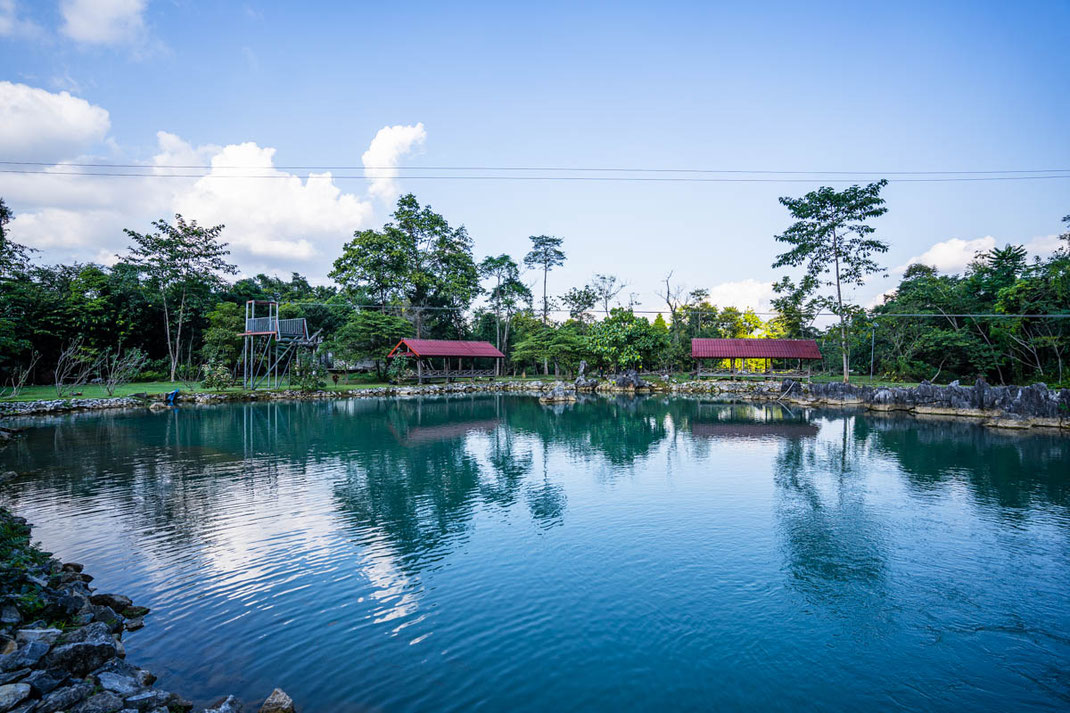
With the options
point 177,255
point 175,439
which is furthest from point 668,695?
point 177,255

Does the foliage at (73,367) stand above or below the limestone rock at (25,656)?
above

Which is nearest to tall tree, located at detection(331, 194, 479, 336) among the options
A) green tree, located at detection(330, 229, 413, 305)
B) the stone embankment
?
green tree, located at detection(330, 229, 413, 305)

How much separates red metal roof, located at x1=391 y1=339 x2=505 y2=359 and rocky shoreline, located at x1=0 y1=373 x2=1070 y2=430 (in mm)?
2335

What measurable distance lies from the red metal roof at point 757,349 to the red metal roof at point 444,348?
15.9 metres

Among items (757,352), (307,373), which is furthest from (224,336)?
(757,352)

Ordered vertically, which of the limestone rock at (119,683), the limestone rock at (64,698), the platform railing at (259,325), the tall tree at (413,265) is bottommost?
the limestone rock at (119,683)

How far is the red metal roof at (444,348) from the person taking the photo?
1410 inches

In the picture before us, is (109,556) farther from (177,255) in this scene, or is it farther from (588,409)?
(177,255)

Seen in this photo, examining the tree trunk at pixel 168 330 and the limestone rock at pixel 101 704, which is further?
the tree trunk at pixel 168 330

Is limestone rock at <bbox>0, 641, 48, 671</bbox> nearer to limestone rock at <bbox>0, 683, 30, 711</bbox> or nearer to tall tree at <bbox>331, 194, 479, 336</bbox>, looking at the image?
limestone rock at <bbox>0, 683, 30, 711</bbox>

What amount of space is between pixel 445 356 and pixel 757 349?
892 inches

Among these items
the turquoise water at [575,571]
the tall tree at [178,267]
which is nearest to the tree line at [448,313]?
the tall tree at [178,267]

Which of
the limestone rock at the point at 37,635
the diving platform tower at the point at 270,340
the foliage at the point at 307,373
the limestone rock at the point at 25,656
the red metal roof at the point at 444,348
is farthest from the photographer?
the red metal roof at the point at 444,348

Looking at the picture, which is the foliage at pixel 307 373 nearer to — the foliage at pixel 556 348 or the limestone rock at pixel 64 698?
the foliage at pixel 556 348
